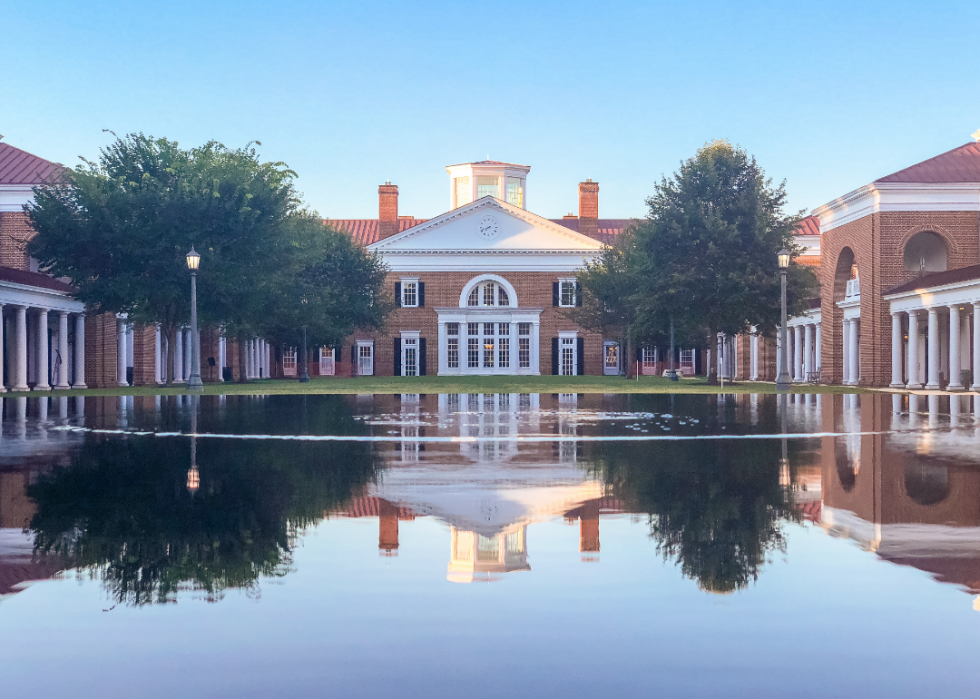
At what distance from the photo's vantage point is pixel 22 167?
5103 cm

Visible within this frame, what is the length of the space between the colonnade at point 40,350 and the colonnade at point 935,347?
117ft

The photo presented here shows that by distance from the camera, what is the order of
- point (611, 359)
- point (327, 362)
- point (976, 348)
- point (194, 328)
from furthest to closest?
point (611, 359) < point (327, 362) < point (976, 348) < point (194, 328)

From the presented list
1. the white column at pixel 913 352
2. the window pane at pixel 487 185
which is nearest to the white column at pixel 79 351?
the white column at pixel 913 352

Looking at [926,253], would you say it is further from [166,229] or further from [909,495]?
[909,495]

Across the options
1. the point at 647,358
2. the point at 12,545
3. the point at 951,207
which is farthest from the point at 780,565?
the point at 647,358

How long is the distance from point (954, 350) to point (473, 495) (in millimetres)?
40100

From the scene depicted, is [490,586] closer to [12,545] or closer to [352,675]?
[352,675]

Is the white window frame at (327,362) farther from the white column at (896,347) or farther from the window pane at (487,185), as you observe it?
the white column at (896,347)

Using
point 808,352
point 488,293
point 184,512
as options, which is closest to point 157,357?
point 488,293

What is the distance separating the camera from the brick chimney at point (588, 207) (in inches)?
3450

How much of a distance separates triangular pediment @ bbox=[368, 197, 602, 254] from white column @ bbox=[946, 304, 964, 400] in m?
38.5

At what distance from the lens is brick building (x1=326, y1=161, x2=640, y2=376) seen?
8138 cm

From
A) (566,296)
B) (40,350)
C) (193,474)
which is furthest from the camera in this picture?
(566,296)

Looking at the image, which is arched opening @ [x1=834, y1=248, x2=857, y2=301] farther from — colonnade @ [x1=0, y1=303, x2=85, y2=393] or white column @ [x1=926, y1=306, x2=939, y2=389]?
colonnade @ [x1=0, y1=303, x2=85, y2=393]
